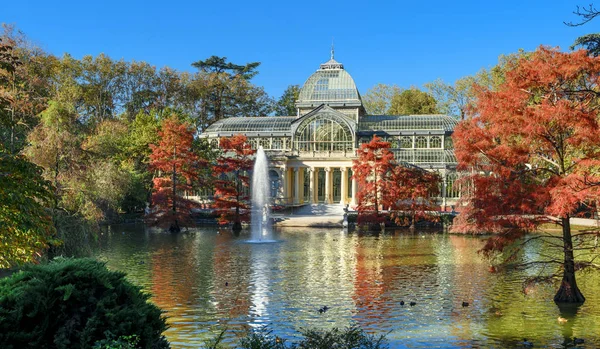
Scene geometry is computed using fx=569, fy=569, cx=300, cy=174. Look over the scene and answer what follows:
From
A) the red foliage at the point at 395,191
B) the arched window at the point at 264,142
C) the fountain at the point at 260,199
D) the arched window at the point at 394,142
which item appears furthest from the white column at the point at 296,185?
the red foliage at the point at 395,191

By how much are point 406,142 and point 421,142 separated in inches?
53.2

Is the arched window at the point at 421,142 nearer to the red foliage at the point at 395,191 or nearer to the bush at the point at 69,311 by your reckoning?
the red foliage at the point at 395,191

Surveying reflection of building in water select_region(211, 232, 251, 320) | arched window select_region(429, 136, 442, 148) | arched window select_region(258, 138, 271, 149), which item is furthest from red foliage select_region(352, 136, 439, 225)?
arched window select_region(258, 138, 271, 149)

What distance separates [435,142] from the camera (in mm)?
51781

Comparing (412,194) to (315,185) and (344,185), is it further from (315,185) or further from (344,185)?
(315,185)

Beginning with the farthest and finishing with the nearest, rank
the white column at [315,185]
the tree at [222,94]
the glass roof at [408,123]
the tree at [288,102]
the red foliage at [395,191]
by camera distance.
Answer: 1. the tree at [288,102]
2. the tree at [222,94]
3. the white column at [315,185]
4. the glass roof at [408,123]
5. the red foliage at [395,191]

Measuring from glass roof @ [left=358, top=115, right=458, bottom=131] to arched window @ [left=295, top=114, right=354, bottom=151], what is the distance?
213cm

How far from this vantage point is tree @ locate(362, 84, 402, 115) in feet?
242

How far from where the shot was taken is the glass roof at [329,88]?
184ft

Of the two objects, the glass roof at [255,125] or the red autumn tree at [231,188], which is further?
the glass roof at [255,125]

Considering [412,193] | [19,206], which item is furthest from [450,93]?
[19,206]

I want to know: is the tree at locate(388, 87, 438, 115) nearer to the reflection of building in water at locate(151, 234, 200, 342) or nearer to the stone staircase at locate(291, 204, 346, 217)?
the stone staircase at locate(291, 204, 346, 217)

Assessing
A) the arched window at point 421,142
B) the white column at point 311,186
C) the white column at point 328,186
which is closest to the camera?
the arched window at point 421,142

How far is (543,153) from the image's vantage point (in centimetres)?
1504
